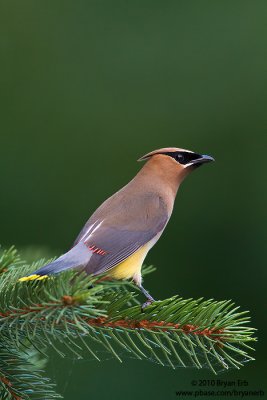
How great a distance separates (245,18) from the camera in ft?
19.7

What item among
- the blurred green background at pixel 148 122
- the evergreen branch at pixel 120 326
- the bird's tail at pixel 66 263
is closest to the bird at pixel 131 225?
the bird's tail at pixel 66 263

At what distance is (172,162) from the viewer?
12.6 feet

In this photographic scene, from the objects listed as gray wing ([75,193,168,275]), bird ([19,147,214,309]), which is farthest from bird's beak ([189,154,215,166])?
gray wing ([75,193,168,275])

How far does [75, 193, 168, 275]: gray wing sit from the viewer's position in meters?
3.07

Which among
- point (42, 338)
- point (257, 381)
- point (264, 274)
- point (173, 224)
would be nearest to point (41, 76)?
point (173, 224)

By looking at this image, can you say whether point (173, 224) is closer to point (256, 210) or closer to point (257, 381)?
point (256, 210)

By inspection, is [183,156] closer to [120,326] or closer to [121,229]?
[121,229]

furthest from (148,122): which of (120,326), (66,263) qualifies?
(120,326)

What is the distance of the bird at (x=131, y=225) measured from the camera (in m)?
2.97

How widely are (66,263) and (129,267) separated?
58 cm

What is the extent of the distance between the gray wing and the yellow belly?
0.05 m

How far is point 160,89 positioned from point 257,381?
7.37 feet

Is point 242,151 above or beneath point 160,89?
beneath

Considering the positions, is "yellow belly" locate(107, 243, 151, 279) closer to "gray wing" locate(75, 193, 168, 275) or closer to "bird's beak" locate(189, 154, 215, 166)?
"gray wing" locate(75, 193, 168, 275)
